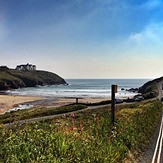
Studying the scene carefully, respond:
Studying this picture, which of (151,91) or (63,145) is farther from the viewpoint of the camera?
(151,91)

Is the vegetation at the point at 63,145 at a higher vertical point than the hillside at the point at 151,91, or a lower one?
lower

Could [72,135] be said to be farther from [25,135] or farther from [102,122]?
[102,122]

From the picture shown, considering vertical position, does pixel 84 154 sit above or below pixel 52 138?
below

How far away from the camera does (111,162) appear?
7832 millimetres

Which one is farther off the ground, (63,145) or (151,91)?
Result: (151,91)

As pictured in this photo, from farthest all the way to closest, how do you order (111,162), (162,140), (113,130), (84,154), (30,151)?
(162,140)
(113,130)
(111,162)
(84,154)
(30,151)

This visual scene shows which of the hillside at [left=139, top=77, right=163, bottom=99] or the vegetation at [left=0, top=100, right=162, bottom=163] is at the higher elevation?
the hillside at [left=139, top=77, right=163, bottom=99]

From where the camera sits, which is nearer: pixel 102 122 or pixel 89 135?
pixel 89 135

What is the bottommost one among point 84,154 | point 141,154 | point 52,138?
point 141,154

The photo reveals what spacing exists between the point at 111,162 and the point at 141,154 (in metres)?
3.41

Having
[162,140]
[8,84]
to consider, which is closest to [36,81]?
[8,84]

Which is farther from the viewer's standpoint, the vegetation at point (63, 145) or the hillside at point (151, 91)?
the hillside at point (151, 91)

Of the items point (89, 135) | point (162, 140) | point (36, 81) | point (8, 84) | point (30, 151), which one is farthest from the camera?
point (36, 81)

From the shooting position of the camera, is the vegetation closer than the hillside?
Yes
